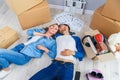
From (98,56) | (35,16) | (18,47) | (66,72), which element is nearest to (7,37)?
(18,47)

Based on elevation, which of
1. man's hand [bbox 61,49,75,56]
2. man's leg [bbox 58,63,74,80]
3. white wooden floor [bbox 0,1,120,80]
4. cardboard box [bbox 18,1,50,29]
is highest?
cardboard box [bbox 18,1,50,29]

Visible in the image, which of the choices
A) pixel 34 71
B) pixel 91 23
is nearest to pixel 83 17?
pixel 91 23

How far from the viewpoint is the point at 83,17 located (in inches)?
76.2

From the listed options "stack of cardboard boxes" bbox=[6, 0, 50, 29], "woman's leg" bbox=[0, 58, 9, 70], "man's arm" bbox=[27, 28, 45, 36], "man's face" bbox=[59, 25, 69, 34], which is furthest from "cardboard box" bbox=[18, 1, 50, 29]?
"woman's leg" bbox=[0, 58, 9, 70]

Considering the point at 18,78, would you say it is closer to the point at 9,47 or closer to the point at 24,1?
the point at 9,47

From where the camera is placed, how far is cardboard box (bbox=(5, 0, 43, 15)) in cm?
159

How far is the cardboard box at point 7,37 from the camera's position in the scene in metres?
1.55

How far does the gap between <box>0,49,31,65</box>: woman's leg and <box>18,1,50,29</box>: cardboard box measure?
0.40 meters

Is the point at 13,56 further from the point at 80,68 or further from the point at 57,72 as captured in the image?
the point at 80,68

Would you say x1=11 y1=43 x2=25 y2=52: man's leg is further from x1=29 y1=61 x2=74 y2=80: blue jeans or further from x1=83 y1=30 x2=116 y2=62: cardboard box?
x1=83 y1=30 x2=116 y2=62: cardboard box

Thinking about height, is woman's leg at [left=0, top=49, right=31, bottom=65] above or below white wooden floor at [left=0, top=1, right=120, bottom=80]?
above

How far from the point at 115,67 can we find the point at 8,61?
948 millimetres

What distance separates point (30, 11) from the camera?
5.48 feet

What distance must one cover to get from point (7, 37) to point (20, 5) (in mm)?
332
